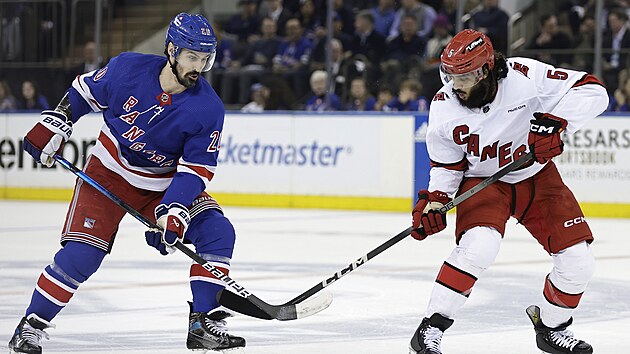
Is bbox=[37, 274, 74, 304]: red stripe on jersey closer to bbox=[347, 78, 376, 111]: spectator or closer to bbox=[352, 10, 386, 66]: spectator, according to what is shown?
bbox=[347, 78, 376, 111]: spectator

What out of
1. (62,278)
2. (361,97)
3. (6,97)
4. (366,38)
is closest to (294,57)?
(366,38)

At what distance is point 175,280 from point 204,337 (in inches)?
80.4

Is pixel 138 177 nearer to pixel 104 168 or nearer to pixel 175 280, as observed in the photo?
pixel 104 168

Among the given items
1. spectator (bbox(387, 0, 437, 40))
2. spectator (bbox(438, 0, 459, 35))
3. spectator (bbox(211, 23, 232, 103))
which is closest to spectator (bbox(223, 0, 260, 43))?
spectator (bbox(211, 23, 232, 103))

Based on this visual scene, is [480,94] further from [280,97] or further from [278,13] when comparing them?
[278,13]

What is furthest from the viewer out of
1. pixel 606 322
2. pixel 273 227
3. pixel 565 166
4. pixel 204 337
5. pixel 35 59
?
pixel 35 59

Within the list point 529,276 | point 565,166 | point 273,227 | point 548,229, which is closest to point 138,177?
point 548,229

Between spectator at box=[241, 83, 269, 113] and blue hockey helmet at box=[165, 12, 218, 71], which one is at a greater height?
blue hockey helmet at box=[165, 12, 218, 71]

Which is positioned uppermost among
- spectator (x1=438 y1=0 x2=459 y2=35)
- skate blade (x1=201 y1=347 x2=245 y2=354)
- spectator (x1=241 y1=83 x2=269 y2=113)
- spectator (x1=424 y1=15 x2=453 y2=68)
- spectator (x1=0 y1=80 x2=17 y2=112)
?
skate blade (x1=201 y1=347 x2=245 y2=354)

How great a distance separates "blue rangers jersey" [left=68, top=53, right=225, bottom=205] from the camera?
386cm

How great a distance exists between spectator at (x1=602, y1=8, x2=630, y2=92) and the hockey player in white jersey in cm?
624

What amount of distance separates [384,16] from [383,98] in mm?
1062

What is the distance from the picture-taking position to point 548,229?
3.94 m

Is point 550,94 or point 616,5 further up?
point 550,94
